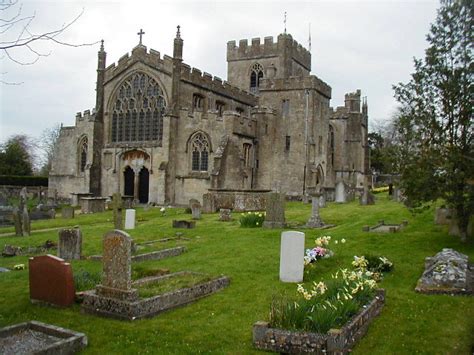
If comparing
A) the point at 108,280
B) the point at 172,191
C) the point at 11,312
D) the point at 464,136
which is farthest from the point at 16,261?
the point at 172,191

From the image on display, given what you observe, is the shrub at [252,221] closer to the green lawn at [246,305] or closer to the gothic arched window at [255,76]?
the green lawn at [246,305]

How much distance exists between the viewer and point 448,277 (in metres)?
9.83

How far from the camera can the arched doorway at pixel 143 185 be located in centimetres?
3692

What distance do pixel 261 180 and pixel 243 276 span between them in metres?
25.0

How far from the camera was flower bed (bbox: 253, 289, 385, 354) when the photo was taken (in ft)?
21.9

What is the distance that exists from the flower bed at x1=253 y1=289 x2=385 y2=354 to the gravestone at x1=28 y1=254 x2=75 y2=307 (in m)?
3.93

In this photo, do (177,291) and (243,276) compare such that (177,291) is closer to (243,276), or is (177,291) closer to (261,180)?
(243,276)

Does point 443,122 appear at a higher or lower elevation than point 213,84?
lower

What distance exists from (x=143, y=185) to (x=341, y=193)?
48.7ft

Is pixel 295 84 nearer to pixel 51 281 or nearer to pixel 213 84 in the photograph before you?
pixel 213 84

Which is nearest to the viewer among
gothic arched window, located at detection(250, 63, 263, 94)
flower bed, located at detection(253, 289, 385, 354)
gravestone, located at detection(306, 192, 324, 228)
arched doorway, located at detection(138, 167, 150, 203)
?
flower bed, located at detection(253, 289, 385, 354)

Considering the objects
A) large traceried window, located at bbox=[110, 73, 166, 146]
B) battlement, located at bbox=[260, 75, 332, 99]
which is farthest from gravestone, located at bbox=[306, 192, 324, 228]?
large traceried window, located at bbox=[110, 73, 166, 146]

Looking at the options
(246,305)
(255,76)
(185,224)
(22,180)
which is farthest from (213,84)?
(246,305)

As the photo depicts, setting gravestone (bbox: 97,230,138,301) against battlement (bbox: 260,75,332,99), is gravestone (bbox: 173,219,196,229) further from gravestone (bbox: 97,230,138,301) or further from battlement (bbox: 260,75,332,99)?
battlement (bbox: 260,75,332,99)
